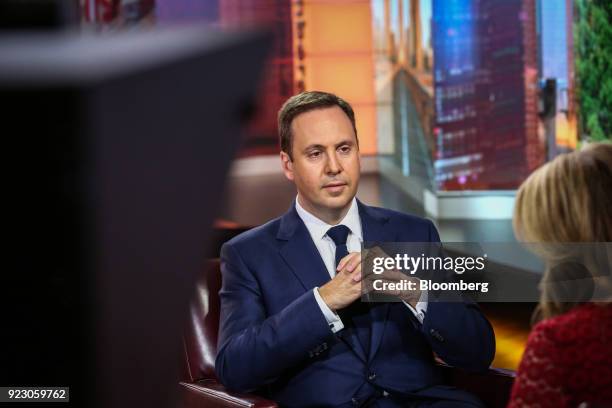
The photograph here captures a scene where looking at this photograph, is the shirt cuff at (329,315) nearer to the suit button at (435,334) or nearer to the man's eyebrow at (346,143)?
the suit button at (435,334)

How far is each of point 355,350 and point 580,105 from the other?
244cm

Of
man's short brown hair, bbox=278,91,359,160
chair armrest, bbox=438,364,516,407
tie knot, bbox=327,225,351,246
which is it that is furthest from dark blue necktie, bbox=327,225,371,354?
chair armrest, bbox=438,364,516,407

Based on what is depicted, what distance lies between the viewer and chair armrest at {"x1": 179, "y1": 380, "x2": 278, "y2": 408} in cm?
173

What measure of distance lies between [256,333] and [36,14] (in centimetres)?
136

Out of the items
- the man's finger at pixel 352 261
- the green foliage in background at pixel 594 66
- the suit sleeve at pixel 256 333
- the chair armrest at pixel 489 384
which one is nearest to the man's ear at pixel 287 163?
the suit sleeve at pixel 256 333

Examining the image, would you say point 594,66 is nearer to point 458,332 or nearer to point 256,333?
point 458,332

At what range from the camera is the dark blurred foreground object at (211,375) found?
6.07 feet

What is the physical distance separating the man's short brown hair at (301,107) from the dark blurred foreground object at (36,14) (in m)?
1.42

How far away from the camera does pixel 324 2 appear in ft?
12.0

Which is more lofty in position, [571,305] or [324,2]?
[324,2]

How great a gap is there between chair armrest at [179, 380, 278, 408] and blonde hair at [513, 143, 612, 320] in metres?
0.74

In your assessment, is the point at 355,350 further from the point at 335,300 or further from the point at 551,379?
the point at 551,379

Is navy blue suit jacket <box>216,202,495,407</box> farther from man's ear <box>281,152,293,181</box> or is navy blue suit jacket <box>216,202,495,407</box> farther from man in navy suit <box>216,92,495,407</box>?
man's ear <box>281,152,293,181</box>

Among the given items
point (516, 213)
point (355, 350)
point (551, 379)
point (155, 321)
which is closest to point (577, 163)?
point (516, 213)
